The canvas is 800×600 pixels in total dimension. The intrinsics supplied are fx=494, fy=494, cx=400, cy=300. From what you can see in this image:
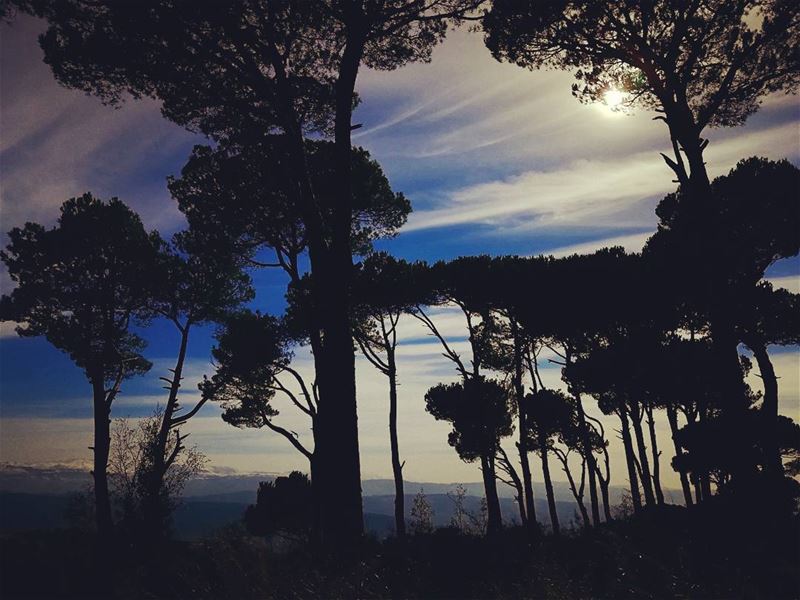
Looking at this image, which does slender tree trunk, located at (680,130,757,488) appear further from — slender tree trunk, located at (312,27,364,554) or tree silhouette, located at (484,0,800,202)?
slender tree trunk, located at (312,27,364,554)

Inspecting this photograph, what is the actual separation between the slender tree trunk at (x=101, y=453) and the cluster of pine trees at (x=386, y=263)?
73mm

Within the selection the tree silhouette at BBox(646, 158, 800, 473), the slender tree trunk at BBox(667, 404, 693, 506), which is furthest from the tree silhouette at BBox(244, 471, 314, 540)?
the tree silhouette at BBox(646, 158, 800, 473)

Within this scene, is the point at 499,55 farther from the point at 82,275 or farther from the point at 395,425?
the point at 82,275

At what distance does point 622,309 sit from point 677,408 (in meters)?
7.39

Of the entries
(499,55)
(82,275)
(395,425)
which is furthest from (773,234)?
(82,275)

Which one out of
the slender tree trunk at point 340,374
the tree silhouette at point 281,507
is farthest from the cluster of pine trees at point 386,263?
the tree silhouette at point 281,507

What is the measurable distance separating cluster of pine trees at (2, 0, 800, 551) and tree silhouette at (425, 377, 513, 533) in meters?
0.12

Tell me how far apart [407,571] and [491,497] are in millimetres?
15785

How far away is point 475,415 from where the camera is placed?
23859mm

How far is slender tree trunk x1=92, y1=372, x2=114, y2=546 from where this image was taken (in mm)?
15523

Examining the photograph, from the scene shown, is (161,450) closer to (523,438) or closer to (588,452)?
(523,438)

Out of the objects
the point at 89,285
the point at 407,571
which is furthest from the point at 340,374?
the point at 89,285

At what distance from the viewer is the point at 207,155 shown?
568 inches

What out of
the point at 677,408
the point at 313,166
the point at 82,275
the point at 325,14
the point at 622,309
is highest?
the point at 325,14
